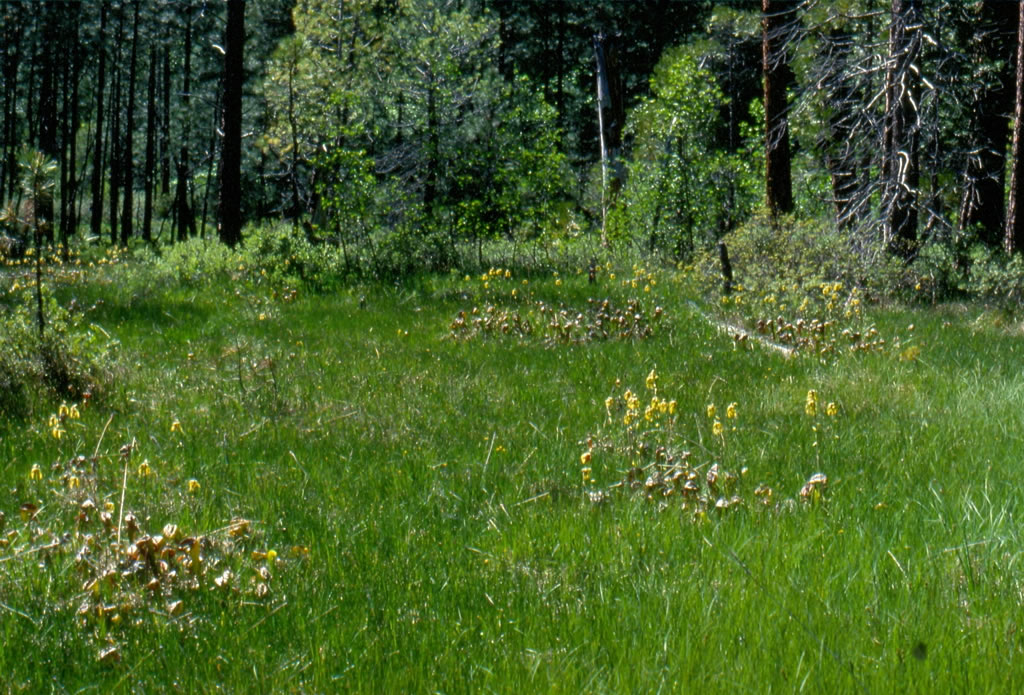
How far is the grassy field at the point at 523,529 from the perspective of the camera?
286 cm

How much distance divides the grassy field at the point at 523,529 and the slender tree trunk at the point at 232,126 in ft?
35.8

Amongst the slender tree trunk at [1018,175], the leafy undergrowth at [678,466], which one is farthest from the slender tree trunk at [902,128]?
the leafy undergrowth at [678,466]

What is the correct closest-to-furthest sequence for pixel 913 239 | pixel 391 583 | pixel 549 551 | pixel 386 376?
1. pixel 391 583
2. pixel 549 551
3. pixel 386 376
4. pixel 913 239

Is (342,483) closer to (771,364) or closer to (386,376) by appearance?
(386,376)

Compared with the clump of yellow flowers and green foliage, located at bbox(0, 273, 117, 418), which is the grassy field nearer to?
the clump of yellow flowers

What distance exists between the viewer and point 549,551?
3.76 m

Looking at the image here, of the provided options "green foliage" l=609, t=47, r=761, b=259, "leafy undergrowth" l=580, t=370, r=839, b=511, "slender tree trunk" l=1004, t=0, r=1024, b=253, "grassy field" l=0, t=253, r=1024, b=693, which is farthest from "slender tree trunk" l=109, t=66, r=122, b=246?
"leafy undergrowth" l=580, t=370, r=839, b=511

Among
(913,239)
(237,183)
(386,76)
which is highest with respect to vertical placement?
(386,76)

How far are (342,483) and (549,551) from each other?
1.40 meters

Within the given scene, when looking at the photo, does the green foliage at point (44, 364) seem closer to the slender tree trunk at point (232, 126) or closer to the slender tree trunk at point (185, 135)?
the slender tree trunk at point (232, 126)

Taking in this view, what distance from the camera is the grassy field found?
2863mm

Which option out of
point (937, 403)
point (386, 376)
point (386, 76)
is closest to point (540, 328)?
point (386, 376)

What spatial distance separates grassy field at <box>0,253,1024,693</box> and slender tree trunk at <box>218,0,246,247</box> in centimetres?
1092

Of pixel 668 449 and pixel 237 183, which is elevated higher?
pixel 237 183
